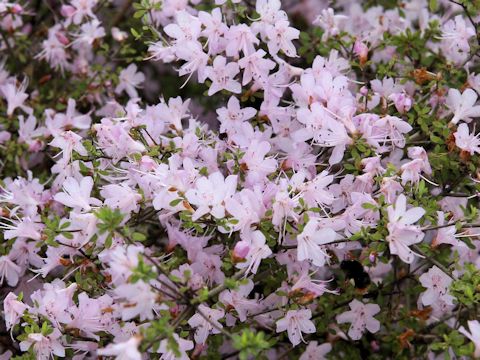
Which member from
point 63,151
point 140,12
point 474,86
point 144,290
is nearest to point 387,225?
point 144,290

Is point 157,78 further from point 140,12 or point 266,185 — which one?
point 266,185

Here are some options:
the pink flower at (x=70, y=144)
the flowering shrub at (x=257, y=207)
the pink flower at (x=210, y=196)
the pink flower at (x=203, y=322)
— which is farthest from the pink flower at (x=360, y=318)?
the pink flower at (x=70, y=144)

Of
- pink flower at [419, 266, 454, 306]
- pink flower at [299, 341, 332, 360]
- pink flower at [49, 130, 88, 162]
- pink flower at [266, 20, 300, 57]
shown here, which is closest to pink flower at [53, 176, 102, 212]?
pink flower at [49, 130, 88, 162]

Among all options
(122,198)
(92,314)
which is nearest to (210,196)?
(122,198)

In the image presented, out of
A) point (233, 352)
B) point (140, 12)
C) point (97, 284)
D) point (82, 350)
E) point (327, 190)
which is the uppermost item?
point (140, 12)

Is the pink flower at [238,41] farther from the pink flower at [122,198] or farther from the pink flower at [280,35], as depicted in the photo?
the pink flower at [122,198]

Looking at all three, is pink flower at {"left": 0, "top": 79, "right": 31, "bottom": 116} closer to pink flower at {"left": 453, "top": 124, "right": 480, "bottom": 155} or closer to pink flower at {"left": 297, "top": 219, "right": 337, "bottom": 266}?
pink flower at {"left": 297, "top": 219, "right": 337, "bottom": 266}
